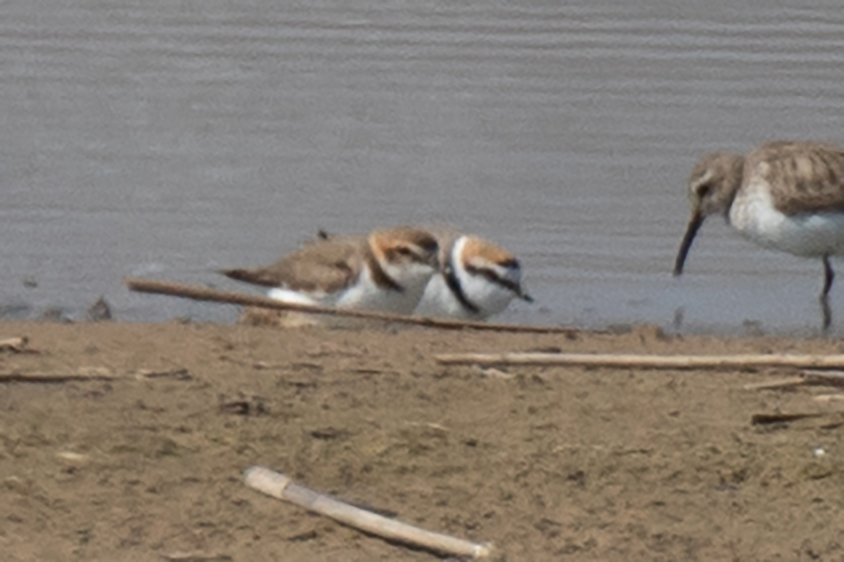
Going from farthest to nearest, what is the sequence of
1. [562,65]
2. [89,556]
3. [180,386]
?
[562,65] → [180,386] → [89,556]

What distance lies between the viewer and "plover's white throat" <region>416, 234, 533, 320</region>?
9430mm

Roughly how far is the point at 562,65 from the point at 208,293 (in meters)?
6.84

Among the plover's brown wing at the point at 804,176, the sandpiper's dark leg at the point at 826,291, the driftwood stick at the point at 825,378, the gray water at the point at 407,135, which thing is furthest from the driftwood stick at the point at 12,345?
the plover's brown wing at the point at 804,176

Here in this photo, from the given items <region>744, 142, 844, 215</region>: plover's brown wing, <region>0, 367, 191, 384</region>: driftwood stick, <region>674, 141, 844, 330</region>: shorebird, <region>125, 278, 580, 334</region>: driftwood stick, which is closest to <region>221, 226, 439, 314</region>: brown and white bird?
<region>674, 141, 844, 330</region>: shorebird

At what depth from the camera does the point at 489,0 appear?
1493 centimetres

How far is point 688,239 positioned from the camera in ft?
33.9

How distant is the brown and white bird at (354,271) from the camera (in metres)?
9.26

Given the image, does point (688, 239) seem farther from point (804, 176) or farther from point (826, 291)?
point (826, 291)

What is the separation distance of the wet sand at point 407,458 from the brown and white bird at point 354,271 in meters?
3.05

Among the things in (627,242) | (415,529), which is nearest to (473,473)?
(415,529)

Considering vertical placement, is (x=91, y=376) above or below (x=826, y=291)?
above

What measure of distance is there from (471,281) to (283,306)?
277cm

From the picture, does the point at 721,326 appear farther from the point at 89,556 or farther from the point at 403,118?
the point at 89,556

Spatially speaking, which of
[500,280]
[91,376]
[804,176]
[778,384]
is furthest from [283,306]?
[804,176]
